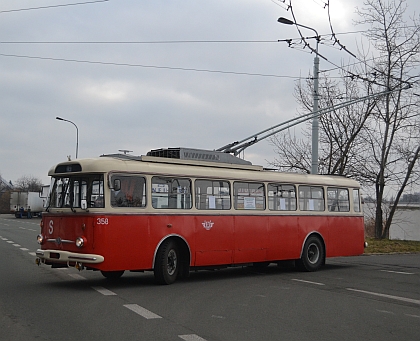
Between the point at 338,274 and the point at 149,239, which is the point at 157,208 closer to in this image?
the point at 149,239

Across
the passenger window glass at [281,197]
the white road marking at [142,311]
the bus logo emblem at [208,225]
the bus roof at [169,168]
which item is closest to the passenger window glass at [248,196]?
the bus roof at [169,168]

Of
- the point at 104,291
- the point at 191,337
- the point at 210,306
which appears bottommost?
the point at 191,337

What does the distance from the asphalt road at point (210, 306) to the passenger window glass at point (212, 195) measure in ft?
5.47

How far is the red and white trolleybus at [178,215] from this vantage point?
1193cm

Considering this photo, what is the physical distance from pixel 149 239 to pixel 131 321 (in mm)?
4192

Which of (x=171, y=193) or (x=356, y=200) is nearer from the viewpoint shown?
(x=171, y=193)

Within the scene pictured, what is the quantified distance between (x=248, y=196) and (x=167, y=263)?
3146 mm

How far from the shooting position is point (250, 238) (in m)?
14.8

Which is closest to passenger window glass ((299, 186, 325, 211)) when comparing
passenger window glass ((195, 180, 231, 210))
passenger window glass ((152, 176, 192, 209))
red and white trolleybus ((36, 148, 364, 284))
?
red and white trolleybus ((36, 148, 364, 284))

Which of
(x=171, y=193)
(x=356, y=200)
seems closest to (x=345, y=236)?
(x=356, y=200)

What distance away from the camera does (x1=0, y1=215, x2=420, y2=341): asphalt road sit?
7691mm

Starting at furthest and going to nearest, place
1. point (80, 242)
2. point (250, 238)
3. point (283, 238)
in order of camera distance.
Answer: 1. point (283, 238)
2. point (250, 238)
3. point (80, 242)

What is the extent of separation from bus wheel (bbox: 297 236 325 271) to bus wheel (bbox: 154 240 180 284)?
4457mm

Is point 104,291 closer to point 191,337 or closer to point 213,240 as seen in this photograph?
point 213,240
